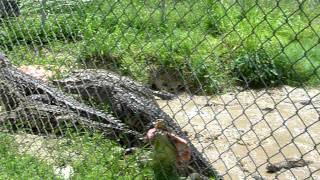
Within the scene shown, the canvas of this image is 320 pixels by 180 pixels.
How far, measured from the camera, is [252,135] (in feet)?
15.8

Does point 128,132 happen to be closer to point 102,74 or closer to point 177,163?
point 102,74

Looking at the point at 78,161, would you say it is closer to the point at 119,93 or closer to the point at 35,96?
the point at 119,93

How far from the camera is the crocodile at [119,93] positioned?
153 inches

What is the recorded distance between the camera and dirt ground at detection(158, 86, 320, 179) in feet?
13.2

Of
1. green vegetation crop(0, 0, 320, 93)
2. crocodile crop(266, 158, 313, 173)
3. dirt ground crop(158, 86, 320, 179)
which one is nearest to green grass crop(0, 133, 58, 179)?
dirt ground crop(158, 86, 320, 179)

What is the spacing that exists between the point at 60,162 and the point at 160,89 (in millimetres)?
2098

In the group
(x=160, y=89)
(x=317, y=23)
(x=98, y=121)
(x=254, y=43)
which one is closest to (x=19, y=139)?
(x=98, y=121)

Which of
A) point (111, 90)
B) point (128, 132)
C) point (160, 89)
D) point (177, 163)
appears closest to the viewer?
point (177, 163)

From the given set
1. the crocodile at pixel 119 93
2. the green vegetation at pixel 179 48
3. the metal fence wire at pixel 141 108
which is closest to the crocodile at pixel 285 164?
the metal fence wire at pixel 141 108

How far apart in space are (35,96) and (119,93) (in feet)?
2.46

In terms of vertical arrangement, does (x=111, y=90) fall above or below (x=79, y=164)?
above

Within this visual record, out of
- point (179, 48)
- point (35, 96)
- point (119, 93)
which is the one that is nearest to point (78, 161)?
point (119, 93)

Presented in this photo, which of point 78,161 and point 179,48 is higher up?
point 179,48

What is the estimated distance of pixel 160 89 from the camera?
18.5 feet
